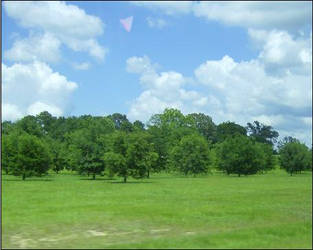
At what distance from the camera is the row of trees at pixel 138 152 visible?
54.2 m

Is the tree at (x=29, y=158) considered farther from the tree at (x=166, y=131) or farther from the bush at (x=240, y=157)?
the bush at (x=240, y=157)

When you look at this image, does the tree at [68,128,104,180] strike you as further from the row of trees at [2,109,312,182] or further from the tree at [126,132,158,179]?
the tree at [126,132,158,179]

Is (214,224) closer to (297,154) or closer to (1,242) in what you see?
(1,242)

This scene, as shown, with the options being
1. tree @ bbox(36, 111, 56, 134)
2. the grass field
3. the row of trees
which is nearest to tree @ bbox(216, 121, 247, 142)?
the row of trees

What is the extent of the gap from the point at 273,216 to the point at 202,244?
24.2 feet

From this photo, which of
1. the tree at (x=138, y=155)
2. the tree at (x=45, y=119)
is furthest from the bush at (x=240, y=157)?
the tree at (x=45, y=119)

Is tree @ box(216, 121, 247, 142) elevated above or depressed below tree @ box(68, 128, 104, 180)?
above

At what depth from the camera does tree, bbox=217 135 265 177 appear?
270 ft

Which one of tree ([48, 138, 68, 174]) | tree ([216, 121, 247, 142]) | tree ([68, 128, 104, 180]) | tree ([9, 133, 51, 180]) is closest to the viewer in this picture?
tree ([9, 133, 51, 180])

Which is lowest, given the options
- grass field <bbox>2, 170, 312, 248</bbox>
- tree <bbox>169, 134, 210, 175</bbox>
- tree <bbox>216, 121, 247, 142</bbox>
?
grass field <bbox>2, 170, 312, 248</bbox>

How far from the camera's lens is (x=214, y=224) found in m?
16.7

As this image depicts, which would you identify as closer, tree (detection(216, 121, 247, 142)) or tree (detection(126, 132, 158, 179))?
tree (detection(126, 132, 158, 179))

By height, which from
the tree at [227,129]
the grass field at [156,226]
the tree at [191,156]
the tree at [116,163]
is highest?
the tree at [227,129]

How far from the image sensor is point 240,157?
8219 cm
